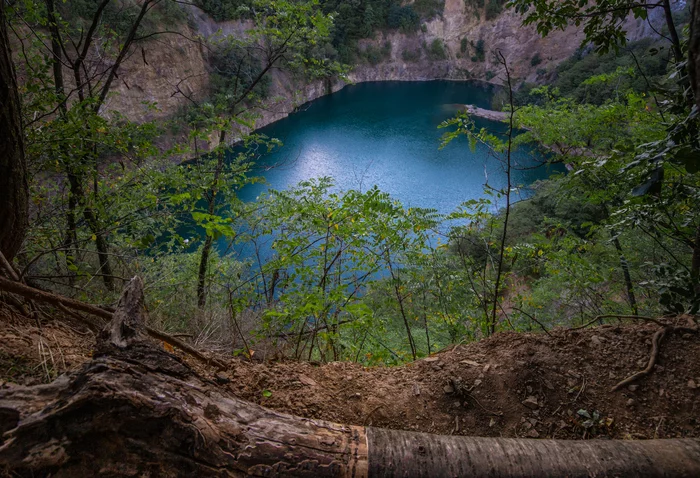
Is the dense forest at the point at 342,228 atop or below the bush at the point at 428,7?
below

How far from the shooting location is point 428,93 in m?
38.9

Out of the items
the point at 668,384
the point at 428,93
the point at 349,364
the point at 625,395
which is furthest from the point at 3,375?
the point at 428,93

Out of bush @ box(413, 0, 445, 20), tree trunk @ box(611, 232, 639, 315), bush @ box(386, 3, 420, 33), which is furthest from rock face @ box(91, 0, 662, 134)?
tree trunk @ box(611, 232, 639, 315)

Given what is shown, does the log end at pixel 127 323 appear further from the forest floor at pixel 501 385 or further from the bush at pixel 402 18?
the bush at pixel 402 18

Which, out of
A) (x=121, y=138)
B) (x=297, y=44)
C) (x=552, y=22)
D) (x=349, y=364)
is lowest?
(x=349, y=364)

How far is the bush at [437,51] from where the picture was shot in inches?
1778

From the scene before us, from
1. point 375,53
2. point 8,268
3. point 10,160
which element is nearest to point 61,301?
point 8,268

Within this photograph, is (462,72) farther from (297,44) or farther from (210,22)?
(297,44)

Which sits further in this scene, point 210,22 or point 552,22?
point 210,22

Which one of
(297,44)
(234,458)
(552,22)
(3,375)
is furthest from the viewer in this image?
(297,44)

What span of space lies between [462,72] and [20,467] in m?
50.5

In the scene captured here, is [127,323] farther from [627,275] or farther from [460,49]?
[460,49]

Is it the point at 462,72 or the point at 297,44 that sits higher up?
the point at 462,72

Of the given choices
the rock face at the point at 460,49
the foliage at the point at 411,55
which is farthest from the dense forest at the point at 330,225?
the foliage at the point at 411,55
